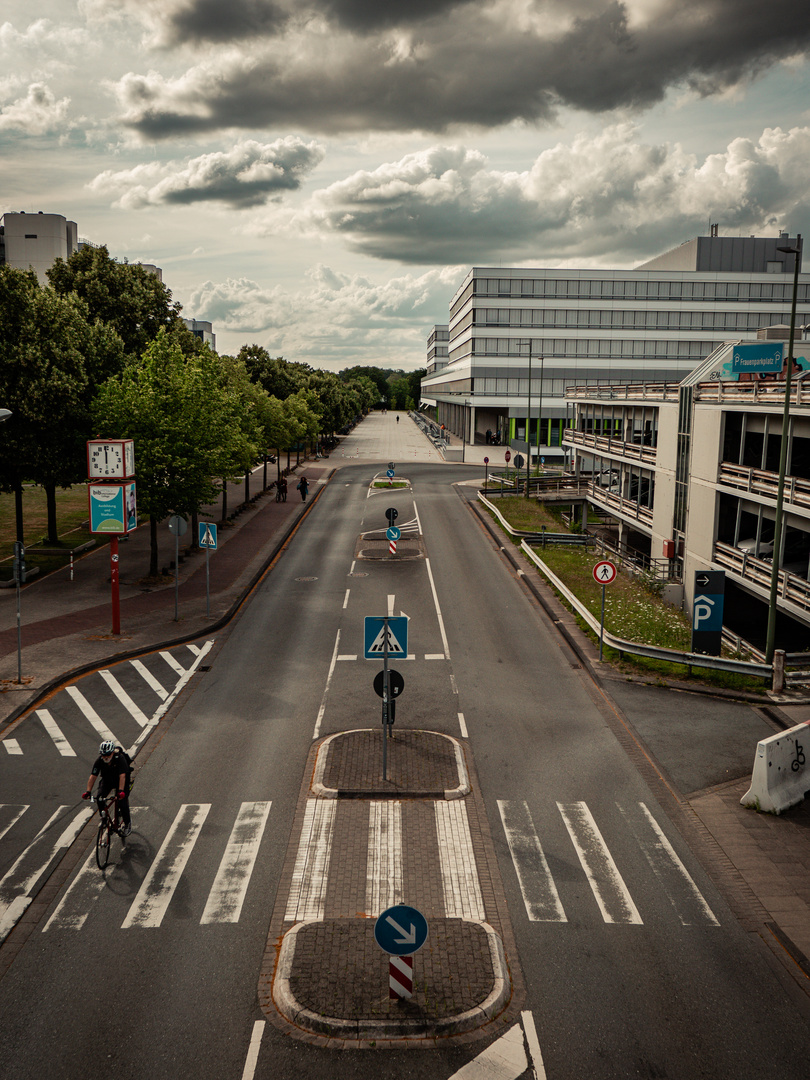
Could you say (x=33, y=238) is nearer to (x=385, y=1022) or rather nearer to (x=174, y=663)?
(x=174, y=663)

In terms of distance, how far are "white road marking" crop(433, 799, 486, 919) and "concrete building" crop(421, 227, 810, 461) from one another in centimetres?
8385

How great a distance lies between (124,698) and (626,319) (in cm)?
8933

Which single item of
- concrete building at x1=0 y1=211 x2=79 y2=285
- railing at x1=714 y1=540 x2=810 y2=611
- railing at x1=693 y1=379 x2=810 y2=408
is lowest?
railing at x1=714 y1=540 x2=810 y2=611

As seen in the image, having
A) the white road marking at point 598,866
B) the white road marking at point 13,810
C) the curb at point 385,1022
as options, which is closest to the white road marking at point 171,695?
the white road marking at point 13,810

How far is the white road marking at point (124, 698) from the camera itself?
59.6ft

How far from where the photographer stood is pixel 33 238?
112 m

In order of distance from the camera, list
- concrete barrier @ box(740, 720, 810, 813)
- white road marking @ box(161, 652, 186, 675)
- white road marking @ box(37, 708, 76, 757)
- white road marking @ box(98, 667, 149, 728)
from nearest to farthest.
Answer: concrete barrier @ box(740, 720, 810, 813), white road marking @ box(37, 708, 76, 757), white road marking @ box(98, 667, 149, 728), white road marking @ box(161, 652, 186, 675)

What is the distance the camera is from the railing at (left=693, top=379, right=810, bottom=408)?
22.0 meters

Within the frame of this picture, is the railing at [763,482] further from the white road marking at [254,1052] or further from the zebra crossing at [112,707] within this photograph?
the white road marking at [254,1052]

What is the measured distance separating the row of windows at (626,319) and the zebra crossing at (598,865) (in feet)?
290

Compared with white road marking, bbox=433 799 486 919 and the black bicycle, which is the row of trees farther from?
white road marking, bbox=433 799 486 919

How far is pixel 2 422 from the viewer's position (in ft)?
97.9

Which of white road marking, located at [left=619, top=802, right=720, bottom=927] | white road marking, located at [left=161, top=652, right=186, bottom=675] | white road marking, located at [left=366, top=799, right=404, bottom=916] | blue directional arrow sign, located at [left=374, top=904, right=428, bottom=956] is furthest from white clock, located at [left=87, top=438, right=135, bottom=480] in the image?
blue directional arrow sign, located at [left=374, top=904, right=428, bottom=956]

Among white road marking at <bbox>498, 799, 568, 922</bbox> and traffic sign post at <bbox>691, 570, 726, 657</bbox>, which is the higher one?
traffic sign post at <bbox>691, 570, 726, 657</bbox>
